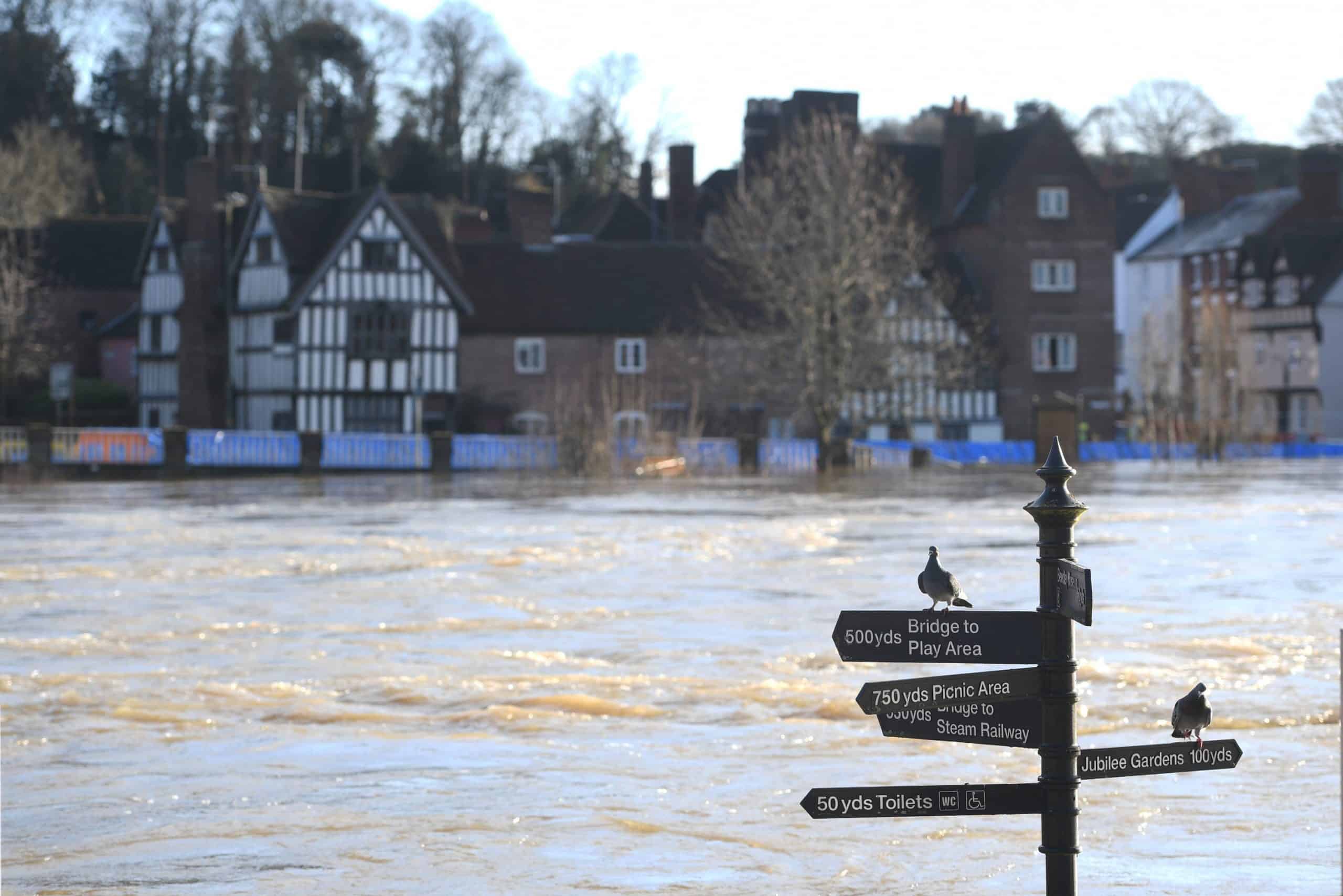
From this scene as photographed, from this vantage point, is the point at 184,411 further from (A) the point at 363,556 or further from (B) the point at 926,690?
(B) the point at 926,690

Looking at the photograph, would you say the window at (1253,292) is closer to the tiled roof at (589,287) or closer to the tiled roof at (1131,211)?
the tiled roof at (1131,211)

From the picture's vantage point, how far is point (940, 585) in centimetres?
588

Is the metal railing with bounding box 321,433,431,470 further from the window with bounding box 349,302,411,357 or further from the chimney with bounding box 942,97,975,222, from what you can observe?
the chimney with bounding box 942,97,975,222

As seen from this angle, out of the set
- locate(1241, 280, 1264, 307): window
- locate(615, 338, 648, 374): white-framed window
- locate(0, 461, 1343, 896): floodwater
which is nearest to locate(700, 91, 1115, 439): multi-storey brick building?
locate(615, 338, 648, 374): white-framed window

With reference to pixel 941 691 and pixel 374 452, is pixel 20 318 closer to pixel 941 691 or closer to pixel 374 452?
pixel 374 452

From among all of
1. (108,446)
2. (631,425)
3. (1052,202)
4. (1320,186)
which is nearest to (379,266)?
(108,446)

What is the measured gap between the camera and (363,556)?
23344 millimetres

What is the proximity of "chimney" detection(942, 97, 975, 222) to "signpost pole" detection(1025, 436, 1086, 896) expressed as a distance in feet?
218

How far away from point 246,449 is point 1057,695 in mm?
48679

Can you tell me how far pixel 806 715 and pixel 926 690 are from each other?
6.49 metres

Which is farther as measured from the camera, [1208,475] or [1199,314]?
[1199,314]

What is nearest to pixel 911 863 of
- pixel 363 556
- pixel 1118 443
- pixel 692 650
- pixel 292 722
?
pixel 292 722

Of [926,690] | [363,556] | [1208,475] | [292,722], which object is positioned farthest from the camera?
[1208,475]

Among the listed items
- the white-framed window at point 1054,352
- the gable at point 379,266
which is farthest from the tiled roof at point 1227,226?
the gable at point 379,266
